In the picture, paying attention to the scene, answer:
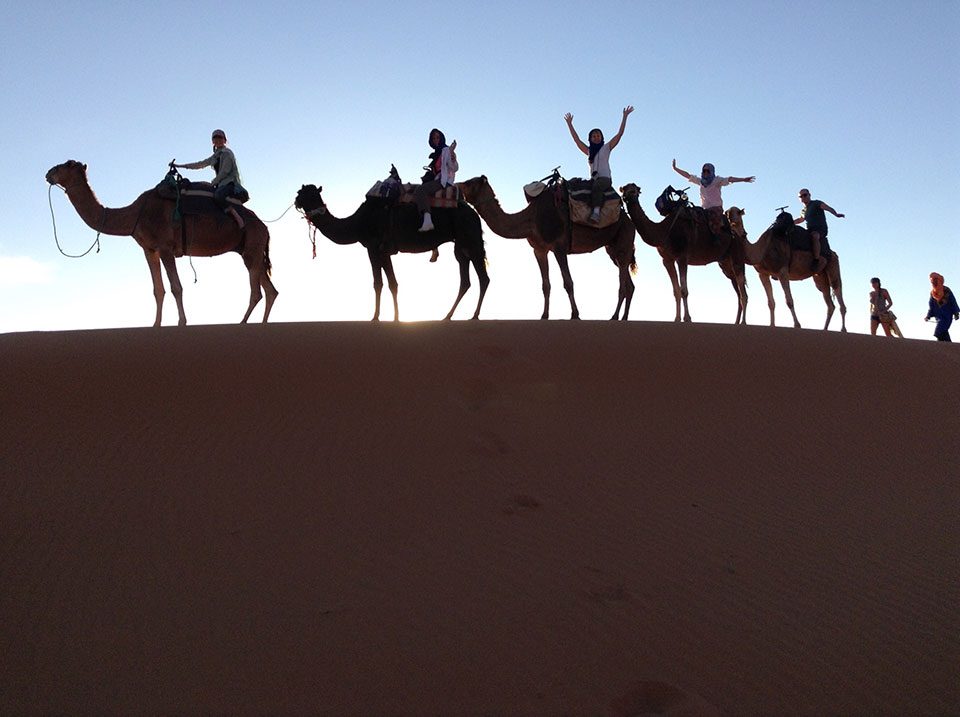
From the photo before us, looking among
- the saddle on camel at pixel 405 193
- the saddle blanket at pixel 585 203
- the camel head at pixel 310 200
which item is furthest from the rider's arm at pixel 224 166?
the saddle blanket at pixel 585 203

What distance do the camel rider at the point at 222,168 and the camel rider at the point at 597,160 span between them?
5517 millimetres

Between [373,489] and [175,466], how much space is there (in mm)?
1599

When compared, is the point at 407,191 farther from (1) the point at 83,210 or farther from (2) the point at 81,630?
(2) the point at 81,630

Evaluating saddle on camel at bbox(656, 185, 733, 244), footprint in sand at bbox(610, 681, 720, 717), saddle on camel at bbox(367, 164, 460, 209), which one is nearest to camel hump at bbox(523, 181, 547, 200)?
saddle on camel at bbox(367, 164, 460, 209)

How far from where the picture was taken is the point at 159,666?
421cm

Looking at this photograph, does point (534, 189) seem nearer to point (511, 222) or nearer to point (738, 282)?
point (511, 222)

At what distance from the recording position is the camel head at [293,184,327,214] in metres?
14.4

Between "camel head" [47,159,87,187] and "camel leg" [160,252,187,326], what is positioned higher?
"camel head" [47,159,87,187]

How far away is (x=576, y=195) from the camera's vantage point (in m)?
14.4

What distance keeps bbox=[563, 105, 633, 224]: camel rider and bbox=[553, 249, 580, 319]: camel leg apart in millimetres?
783

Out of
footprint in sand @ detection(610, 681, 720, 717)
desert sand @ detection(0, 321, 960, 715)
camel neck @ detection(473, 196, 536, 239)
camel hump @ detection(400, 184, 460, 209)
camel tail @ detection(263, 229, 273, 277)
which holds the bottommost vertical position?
footprint in sand @ detection(610, 681, 720, 717)

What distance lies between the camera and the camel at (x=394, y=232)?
1404 centimetres

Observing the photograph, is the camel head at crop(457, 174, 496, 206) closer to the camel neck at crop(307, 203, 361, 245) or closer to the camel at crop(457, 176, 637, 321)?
the camel at crop(457, 176, 637, 321)

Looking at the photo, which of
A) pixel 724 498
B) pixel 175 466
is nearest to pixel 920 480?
pixel 724 498
